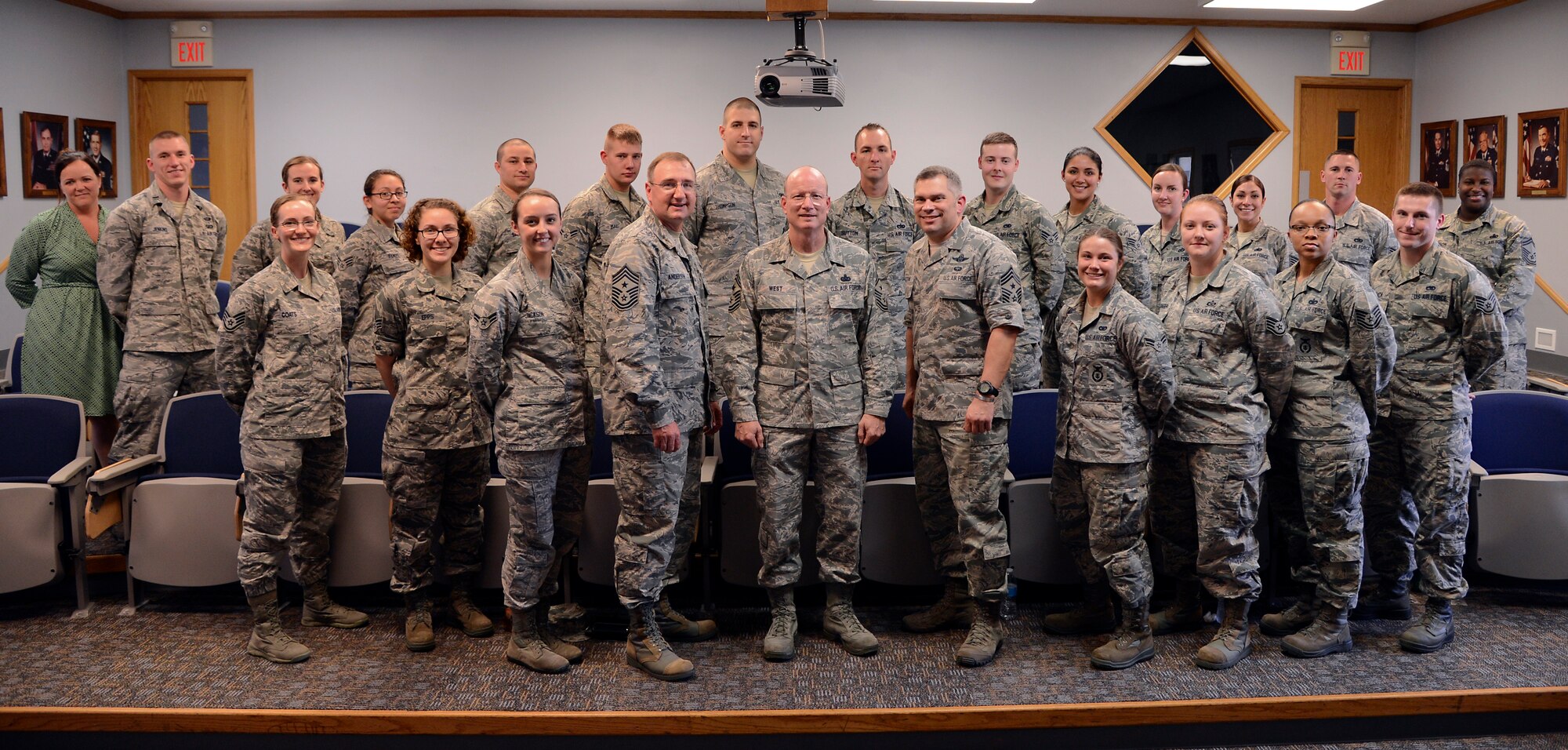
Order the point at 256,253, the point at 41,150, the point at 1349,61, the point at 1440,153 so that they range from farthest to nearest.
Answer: the point at 1349,61 → the point at 1440,153 → the point at 41,150 → the point at 256,253

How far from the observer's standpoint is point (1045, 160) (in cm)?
841

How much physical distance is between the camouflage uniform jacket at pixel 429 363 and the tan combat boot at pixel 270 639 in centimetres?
66

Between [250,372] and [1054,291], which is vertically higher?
[1054,291]

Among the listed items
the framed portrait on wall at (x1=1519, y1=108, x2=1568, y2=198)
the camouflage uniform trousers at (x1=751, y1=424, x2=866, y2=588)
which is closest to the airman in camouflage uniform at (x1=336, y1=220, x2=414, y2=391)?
the camouflage uniform trousers at (x1=751, y1=424, x2=866, y2=588)

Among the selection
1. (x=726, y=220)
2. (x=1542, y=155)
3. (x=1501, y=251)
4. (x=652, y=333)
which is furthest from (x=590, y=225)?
(x=1542, y=155)

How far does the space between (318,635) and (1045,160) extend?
6422mm

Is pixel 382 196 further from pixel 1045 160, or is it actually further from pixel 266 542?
pixel 1045 160

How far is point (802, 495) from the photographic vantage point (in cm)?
360

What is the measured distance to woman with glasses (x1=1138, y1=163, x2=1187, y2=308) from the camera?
5.08 meters

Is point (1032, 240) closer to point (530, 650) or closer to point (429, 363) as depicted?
point (429, 363)

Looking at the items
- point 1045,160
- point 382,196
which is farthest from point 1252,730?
point 1045,160

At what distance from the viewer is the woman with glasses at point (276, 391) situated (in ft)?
11.6

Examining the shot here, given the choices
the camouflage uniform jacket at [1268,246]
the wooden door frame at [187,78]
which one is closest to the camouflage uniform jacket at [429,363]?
the camouflage uniform jacket at [1268,246]

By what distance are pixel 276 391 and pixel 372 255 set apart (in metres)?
1.03
